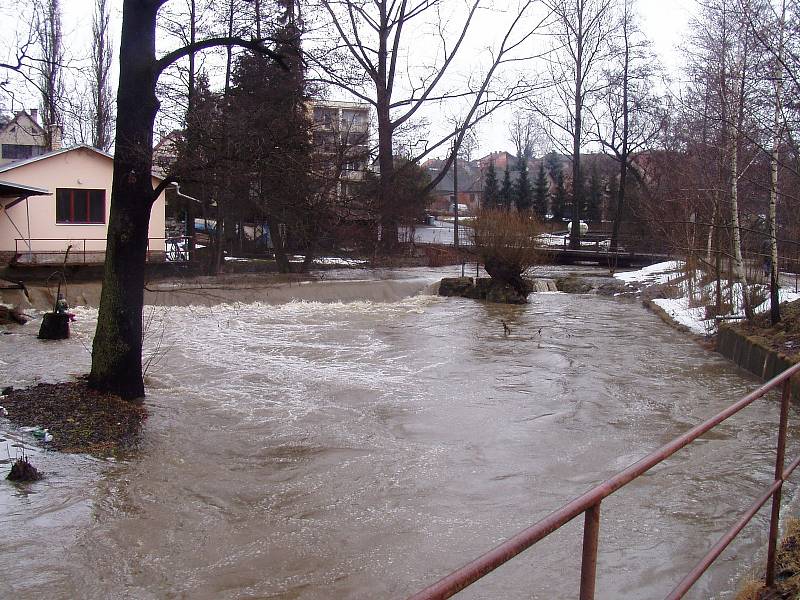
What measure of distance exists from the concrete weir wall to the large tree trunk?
9148 mm

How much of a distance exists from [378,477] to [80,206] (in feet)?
77.3

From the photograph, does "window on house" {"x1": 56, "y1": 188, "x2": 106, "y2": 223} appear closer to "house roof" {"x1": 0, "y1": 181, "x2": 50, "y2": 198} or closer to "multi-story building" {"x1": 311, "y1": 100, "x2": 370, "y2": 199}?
"house roof" {"x1": 0, "y1": 181, "x2": 50, "y2": 198}

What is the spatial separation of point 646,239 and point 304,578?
36675 mm

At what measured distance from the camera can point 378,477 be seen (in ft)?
27.1

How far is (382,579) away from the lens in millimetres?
5949

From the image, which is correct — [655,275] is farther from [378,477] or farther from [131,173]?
[131,173]

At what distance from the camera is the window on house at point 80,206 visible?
2767 centimetres

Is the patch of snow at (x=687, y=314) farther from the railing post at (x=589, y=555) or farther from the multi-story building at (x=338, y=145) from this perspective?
the railing post at (x=589, y=555)

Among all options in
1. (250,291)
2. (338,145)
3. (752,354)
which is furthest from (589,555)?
(338,145)

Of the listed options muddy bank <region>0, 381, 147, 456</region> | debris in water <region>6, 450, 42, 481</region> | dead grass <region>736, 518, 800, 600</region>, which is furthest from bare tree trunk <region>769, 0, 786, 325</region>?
debris in water <region>6, 450, 42, 481</region>

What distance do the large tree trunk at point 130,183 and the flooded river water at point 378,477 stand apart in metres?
1.53

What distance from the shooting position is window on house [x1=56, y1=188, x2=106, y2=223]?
27672mm

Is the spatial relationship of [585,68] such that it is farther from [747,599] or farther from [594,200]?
[747,599]

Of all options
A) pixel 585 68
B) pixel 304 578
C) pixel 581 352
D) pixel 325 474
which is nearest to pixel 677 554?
pixel 304 578
